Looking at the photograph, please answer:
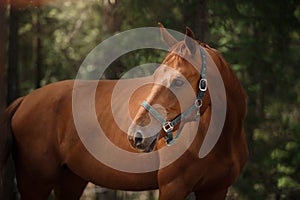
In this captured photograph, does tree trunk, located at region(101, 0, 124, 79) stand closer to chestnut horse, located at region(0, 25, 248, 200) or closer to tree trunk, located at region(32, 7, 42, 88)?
tree trunk, located at region(32, 7, 42, 88)

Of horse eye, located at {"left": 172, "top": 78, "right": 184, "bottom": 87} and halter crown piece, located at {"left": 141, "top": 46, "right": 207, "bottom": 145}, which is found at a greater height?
horse eye, located at {"left": 172, "top": 78, "right": 184, "bottom": 87}

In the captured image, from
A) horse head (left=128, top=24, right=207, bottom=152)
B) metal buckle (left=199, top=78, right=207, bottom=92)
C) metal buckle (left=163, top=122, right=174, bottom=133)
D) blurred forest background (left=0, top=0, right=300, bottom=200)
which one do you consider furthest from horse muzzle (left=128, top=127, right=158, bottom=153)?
blurred forest background (left=0, top=0, right=300, bottom=200)

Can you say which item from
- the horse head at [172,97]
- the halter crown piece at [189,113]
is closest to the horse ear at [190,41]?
the horse head at [172,97]

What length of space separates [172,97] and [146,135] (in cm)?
40

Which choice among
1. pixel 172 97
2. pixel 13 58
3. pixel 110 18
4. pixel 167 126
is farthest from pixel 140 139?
pixel 13 58

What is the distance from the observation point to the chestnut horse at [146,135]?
488cm

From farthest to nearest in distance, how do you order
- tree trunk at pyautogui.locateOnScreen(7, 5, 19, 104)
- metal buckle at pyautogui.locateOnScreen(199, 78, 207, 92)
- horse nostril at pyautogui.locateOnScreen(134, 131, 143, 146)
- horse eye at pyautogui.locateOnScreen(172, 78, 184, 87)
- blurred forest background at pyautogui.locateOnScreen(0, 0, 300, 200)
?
tree trunk at pyautogui.locateOnScreen(7, 5, 19, 104) < blurred forest background at pyautogui.locateOnScreen(0, 0, 300, 200) < metal buckle at pyautogui.locateOnScreen(199, 78, 207, 92) < horse eye at pyautogui.locateOnScreen(172, 78, 184, 87) < horse nostril at pyautogui.locateOnScreen(134, 131, 143, 146)

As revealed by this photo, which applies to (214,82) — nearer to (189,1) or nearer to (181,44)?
(181,44)

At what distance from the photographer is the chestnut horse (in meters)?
4.88

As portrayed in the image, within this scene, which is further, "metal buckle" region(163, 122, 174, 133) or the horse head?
"metal buckle" region(163, 122, 174, 133)

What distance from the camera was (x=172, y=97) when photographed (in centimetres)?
485

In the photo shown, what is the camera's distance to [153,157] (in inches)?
223

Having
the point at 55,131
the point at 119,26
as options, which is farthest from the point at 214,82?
the point at 119,26

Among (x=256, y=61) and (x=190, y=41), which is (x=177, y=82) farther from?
(x=256, y=61)
